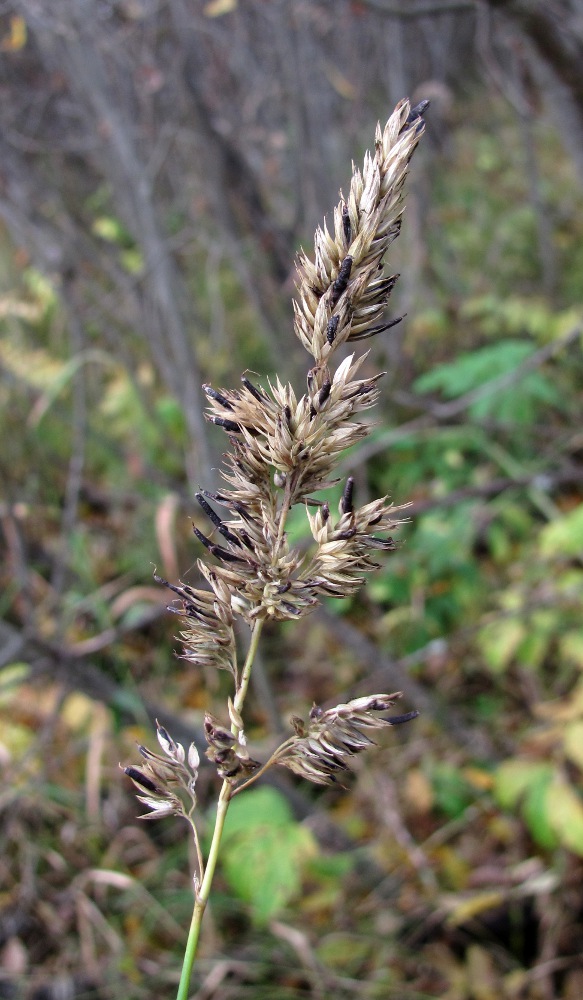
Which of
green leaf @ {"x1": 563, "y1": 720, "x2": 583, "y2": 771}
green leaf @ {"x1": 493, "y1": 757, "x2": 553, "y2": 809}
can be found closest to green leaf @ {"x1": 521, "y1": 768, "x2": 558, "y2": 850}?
green leaf @ {"x1": 493, "y1": 757, "x2": 553, "y2": 809}

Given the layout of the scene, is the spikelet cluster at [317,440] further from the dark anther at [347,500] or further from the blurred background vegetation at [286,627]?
the blurred background vegetation at [286,627]

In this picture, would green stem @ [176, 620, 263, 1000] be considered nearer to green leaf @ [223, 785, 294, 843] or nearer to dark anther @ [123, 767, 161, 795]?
dark anther @ [123, 767, 161, 795]

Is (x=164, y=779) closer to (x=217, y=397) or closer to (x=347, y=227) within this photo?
(x=217, y=397)

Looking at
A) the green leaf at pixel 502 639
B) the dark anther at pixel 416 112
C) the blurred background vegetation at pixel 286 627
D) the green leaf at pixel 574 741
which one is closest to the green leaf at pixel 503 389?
the blurred background vegetation at pixel 286 627

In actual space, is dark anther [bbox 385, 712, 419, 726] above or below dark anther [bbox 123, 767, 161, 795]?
below

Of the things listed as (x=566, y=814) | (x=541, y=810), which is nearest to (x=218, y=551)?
(x=566, y=814)

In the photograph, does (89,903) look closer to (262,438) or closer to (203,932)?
(203,932)

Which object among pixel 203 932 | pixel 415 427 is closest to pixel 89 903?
pixel 203 932
